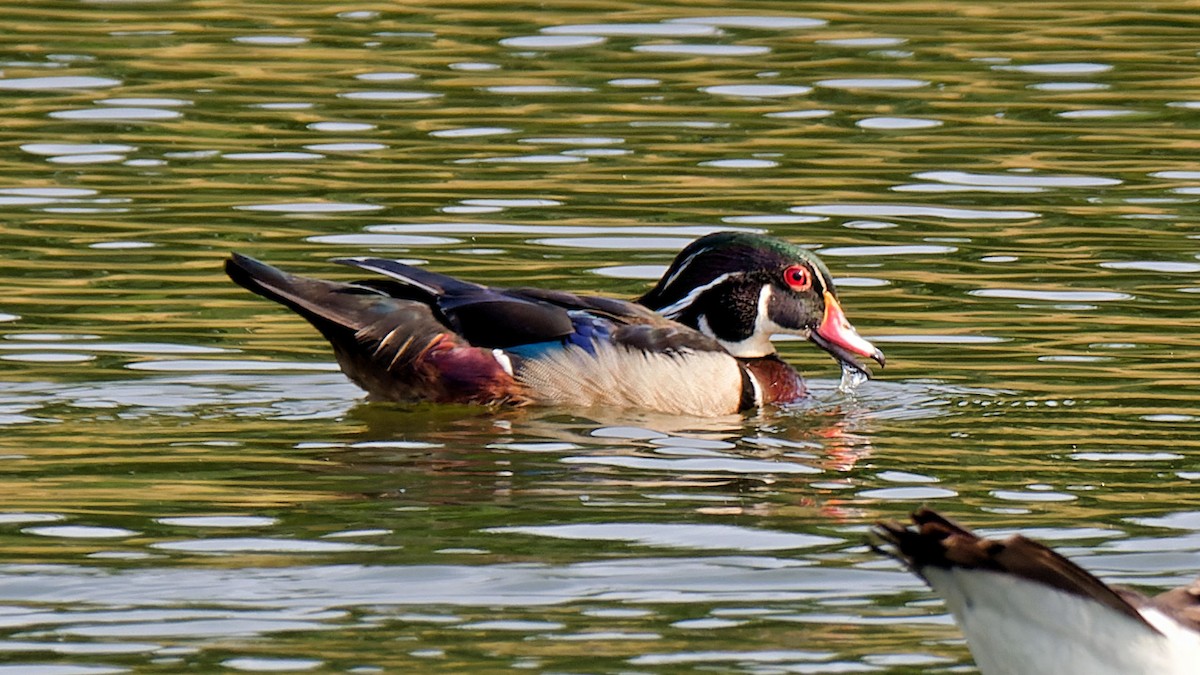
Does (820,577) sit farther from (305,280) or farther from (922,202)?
(922,202)

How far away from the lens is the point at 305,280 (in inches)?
444

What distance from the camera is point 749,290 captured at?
12.2 m

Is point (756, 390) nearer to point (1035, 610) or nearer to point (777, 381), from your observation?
point (777, 381)

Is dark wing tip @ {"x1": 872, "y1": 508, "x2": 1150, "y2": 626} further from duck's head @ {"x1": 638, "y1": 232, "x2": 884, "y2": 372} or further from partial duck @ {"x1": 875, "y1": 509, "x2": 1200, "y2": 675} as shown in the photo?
duck's head @ {"x1": 638, "y1": 232, "x2": 884, "y2": 372}

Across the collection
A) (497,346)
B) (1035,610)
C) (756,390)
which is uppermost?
(1035,610)

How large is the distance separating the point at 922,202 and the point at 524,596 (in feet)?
25.0

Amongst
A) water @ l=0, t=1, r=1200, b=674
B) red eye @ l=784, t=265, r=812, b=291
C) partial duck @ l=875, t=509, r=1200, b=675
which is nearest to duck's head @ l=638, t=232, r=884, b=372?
red eye @ l=784, t=265, r=812, b=291

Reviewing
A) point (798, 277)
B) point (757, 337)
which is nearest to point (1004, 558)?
point (798, 277)

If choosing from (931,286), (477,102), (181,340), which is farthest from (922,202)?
(181,340)

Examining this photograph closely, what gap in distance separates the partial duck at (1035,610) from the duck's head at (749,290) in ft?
20.2

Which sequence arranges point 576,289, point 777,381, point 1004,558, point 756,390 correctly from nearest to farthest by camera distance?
point 1004,558 < point 756,390 < point 777,381 < point 576,289

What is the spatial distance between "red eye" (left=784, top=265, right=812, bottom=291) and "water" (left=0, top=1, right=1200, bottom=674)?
49 cm

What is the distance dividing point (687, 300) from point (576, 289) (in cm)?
A: 105

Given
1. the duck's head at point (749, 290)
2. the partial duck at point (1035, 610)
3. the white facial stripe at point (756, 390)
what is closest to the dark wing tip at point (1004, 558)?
the partial duck at point (1035, 610)
